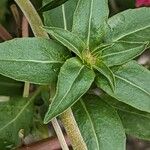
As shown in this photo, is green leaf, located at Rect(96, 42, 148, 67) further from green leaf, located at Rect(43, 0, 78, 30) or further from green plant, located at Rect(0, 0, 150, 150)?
green leaf, located at Rect(43, 0, 78, 30)

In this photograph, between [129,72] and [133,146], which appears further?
[133,146]

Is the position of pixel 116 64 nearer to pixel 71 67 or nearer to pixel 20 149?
pixel 71 67

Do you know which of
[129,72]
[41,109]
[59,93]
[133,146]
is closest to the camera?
[59,93]

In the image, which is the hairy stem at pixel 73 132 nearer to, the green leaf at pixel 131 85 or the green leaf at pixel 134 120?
the green leaf at pixel 131 85

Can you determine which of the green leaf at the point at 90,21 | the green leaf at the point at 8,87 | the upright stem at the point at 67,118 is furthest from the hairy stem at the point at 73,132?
the green leaf at the point at 8,87

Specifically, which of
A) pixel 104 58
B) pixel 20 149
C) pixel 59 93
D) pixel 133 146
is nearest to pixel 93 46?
pixel 104 58

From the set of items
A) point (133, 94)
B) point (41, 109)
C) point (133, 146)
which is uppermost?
point (133, 94)

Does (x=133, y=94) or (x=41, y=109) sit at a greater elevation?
(x=133, y=94)
